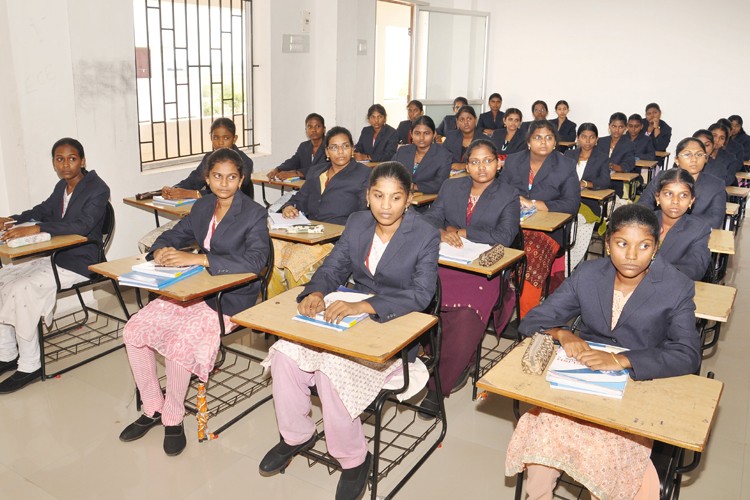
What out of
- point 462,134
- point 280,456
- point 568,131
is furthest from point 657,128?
point 280,456

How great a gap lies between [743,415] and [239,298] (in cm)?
270

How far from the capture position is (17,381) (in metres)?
3.61

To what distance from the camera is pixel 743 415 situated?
3.49 metres

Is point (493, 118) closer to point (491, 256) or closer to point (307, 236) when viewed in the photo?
point (307, 236)

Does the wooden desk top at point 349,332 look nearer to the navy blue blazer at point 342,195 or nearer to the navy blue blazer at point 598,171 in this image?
the navy blue blazer at point 342,195

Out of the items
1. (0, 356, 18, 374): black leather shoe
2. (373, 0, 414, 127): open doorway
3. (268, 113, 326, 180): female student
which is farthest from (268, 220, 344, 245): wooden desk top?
(373, 0, 414, 127): open doorway

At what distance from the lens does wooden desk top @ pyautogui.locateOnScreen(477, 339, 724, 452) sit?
5.97ft

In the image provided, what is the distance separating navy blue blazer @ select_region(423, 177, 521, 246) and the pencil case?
6.96 feet

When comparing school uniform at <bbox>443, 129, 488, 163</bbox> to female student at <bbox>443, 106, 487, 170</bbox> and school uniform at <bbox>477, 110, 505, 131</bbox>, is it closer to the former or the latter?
female student at <bbox>443, 106, 487, 170</bbox>

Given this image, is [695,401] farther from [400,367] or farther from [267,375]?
[267,375]

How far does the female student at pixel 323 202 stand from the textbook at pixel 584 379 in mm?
2223

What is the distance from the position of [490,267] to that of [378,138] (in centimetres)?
442

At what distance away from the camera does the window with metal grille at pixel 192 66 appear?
5543mm

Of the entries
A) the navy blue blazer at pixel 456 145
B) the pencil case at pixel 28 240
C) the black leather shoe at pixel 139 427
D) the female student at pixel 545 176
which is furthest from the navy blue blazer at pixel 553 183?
the pencil case at pixel 28 240
